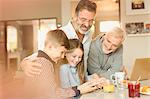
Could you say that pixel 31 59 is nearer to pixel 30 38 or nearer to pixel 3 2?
pixel 30 38

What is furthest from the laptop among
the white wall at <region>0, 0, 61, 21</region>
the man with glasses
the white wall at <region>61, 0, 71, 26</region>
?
the white wall at <region>61, 0, 71, 26</region>

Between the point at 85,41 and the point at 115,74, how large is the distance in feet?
0.60

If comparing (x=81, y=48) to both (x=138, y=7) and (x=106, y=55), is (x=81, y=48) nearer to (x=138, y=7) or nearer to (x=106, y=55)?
(x=106, y=55)

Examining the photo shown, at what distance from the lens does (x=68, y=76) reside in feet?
2.80

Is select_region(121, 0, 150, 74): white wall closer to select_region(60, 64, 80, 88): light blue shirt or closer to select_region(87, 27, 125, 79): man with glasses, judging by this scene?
select_region(87, 27, 125, 79): man with glasses

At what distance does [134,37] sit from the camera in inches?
82.4

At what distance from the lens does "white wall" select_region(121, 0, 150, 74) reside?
81.4 inches

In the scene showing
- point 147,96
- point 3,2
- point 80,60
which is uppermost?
point 3,2

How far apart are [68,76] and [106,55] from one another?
0.25m

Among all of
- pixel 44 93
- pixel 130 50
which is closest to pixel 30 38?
pixel 44 93

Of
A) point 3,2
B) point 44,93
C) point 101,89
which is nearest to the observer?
point 3,2

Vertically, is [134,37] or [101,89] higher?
[134,37]

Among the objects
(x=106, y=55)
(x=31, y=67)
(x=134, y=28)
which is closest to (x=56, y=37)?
(x=31, y=67)

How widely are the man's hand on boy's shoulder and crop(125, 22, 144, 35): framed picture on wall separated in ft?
5.11
